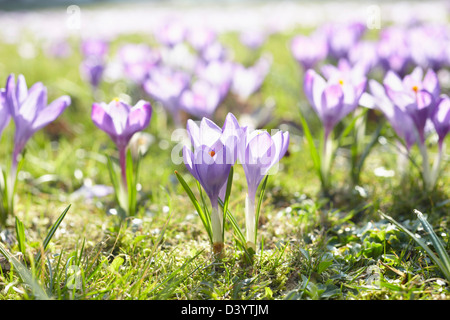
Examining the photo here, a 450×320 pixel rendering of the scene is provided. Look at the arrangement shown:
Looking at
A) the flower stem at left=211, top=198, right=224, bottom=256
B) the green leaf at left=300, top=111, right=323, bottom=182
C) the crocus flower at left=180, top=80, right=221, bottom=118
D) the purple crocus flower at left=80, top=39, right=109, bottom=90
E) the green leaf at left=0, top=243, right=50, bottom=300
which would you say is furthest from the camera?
the purple crocus flower at left=80, top=39, right=109, bottom=90

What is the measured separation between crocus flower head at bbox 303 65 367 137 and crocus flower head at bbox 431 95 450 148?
1.15ft

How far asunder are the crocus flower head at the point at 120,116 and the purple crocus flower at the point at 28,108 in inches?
9.9

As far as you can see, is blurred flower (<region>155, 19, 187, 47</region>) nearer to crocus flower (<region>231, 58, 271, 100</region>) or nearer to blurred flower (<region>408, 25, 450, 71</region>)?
crocus flower (<region>231, 58, 271, 100</region>)

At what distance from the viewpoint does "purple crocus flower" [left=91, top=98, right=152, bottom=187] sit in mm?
1923

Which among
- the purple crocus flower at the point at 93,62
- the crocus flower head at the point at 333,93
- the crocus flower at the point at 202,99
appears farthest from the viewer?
the purple crocus flower at the point at 93,62

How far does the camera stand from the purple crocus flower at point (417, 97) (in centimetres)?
198

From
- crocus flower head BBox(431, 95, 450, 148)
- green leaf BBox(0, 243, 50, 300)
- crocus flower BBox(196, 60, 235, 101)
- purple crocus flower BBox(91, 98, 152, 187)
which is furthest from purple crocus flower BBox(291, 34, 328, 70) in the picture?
green leaf BBox(0, 243, 50, 300)

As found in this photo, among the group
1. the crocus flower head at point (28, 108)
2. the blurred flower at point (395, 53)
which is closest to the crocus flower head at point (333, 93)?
the blurred flower at point (395, 53)

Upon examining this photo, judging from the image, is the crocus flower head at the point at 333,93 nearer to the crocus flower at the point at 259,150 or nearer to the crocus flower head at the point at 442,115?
the crocus flower head at the point at 442,115

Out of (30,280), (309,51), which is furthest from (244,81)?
(30,280)

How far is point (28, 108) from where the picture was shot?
2.04 m

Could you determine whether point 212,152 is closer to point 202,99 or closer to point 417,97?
point 417,97

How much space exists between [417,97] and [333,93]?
375mm

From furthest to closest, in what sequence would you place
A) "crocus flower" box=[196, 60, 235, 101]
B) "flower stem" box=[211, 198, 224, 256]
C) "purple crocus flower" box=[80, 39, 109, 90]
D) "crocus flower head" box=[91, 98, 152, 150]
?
"purple crocus flower" box=[80, 39, 109, 90] → "crocus flower" box=[196, 60, 235, 101] → "crocus flower head" box=[91, 98, 152, 150] → "flower stem" box=[211, 198, 224, 256]
